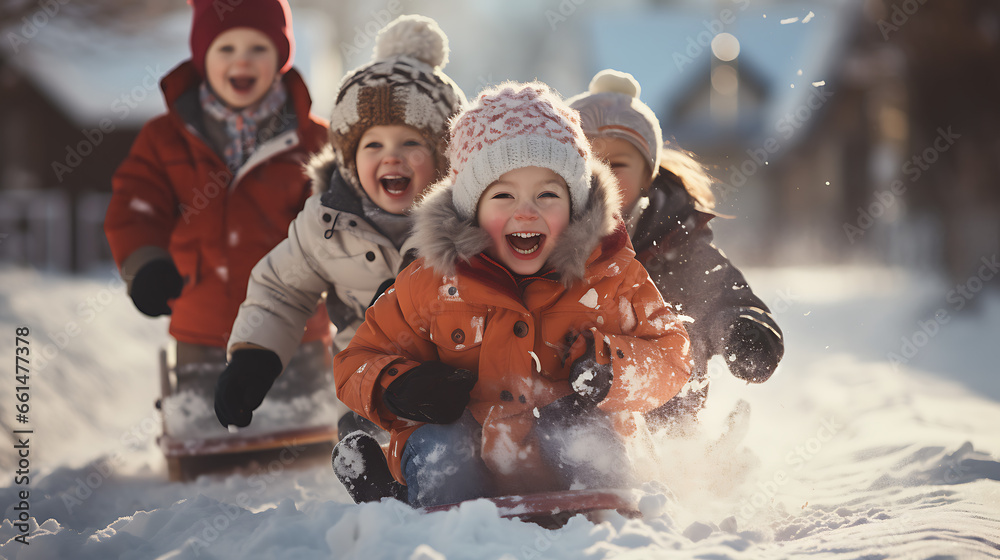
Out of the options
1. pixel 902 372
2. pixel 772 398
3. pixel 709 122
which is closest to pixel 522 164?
pixel 772 398

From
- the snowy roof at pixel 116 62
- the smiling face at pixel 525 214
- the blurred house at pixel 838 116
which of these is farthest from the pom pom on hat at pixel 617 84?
the snowy roof at pixel 116 62

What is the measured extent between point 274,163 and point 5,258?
9.40 metres

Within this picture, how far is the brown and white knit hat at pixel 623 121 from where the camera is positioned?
291 centimetres

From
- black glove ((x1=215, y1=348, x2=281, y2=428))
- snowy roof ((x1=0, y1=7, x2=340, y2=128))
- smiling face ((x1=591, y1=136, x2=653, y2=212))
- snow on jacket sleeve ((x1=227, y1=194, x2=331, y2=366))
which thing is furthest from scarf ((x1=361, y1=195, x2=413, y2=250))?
snowy roof ((x1=0, y1=7, x2=340, y2=128))

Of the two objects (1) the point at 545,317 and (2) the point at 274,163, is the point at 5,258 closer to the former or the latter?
(2) the point at 274,163

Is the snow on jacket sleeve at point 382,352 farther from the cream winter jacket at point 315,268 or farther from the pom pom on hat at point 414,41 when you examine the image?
the pom pom on hat at point 414,41

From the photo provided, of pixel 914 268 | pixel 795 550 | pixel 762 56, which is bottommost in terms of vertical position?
pixel 795 550

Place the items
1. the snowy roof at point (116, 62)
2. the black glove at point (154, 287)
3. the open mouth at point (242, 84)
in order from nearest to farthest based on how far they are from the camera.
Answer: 1. the black glove at point (154, 287)
2. the open mouth at point (242, 84)
3. the snowy roof at point (116, 62)

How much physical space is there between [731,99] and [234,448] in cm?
2331

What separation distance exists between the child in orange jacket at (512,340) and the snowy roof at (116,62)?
515 cm

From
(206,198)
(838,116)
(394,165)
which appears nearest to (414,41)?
(394,165)

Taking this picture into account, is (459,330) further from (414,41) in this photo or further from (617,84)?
(617,84)

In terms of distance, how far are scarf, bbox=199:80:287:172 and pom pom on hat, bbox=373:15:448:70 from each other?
70 centimetres

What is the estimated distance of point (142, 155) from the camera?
3488mm
